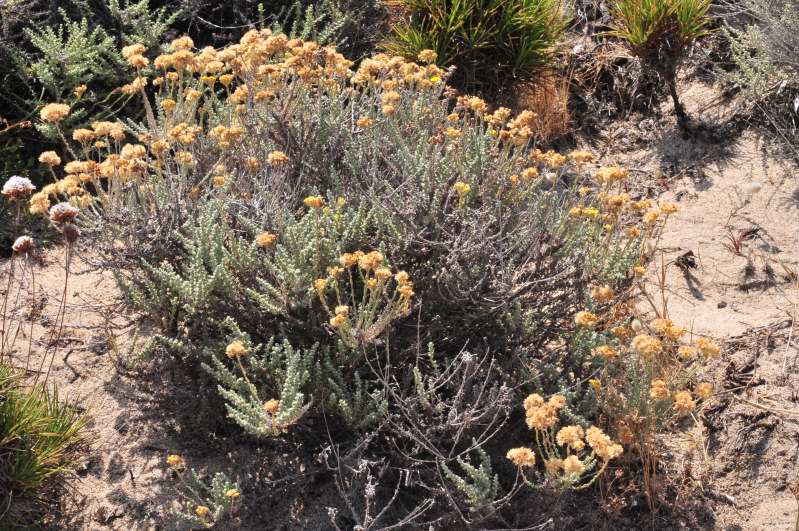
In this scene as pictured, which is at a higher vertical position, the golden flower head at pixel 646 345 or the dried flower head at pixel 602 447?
the golden flower head at pixel 646 345

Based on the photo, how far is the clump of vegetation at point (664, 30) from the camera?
5.29 m

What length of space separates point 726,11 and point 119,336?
4558mm

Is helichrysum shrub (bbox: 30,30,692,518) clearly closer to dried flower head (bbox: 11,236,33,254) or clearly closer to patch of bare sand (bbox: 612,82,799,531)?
dried flower head (bbox: 11,236,33,254)

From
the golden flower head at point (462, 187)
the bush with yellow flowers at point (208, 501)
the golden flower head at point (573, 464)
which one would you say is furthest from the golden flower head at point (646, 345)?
the bush with yellow flowers at point (208, 501)

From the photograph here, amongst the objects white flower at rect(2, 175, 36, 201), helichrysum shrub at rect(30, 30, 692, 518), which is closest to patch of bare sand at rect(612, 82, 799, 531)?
helichrysum shrub at rect(30, 30, 692, 518)

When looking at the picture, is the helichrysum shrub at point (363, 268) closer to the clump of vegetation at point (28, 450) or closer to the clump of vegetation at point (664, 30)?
the clump of vegetation at point (28, 450)

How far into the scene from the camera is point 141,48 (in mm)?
3664

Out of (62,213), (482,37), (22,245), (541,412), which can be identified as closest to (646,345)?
(541,412)

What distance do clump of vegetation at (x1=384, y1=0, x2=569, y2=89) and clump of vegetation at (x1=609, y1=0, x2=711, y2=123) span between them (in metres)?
0.44

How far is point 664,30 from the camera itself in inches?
210

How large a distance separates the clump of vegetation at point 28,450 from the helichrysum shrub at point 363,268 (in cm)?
45

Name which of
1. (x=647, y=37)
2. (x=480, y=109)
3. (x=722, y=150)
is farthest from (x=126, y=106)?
(x=722, y=150)

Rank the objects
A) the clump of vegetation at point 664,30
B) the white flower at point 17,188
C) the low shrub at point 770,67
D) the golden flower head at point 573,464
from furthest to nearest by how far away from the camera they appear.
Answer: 1. the clump of vegetation at point 664,30
2. the low shrub at point 770,67
3. the white flower at point 17,188
4. the golden flower head at point 573,464

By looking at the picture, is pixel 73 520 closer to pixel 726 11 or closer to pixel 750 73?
pixel 750 73
